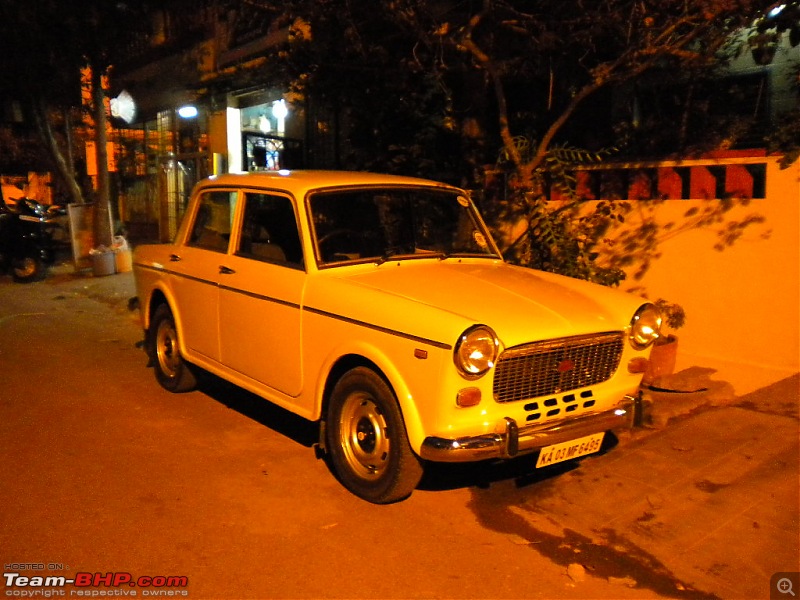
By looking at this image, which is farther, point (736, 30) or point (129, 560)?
point (736, 30)

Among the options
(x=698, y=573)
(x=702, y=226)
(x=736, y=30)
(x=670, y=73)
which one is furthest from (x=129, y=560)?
(x=670, y=73)

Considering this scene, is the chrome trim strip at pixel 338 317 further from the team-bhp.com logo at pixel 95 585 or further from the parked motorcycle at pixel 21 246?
the parked motorcycle at pixel 21 246

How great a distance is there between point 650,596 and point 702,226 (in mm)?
4580

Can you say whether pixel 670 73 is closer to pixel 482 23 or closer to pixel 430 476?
pixel 482 23

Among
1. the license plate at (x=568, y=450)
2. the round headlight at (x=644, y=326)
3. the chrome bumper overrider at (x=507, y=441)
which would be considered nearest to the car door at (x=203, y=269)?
the chrome bumper overrider at (x=507, y=441)

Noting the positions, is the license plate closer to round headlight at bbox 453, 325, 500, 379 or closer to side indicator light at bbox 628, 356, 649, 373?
side indicator light at bbox 628, 356, 649, 373

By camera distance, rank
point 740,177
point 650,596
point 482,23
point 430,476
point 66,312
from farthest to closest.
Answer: point 66,312 → point 482,23 → point 740,177 → point 430,476 → point 650,596

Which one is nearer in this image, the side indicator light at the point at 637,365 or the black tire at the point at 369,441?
the black tire at the point at 369,441

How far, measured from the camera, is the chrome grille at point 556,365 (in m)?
3.97

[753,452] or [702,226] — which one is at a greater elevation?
[702,226]

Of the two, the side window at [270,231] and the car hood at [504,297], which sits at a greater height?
the side window at [270,231]

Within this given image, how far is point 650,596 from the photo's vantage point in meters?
3.50

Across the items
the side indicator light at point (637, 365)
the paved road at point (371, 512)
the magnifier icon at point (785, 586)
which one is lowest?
the magnifier icon at point (785, 586)

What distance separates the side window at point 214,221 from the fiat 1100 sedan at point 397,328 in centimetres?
2
